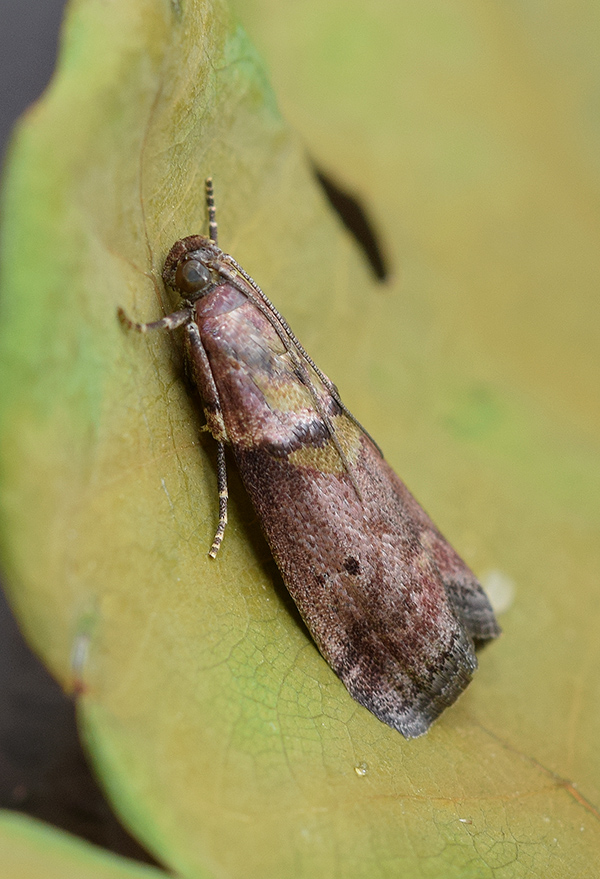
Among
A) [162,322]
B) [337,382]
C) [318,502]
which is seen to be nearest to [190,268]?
[162,322]

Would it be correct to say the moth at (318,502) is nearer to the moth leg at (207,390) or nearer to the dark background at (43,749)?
the moth leg at (207,390)

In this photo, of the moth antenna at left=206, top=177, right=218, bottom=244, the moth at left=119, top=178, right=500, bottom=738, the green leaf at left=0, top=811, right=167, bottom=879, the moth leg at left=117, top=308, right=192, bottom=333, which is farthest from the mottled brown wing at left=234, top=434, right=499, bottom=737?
the green leaf at left=0, top=811, right=167, bottom=879

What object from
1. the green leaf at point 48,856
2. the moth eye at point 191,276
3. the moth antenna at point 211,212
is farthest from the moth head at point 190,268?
the green leaf at point 48,856

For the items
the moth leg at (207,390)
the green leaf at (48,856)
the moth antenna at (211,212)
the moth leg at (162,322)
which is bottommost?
the green leaf at (48,856)

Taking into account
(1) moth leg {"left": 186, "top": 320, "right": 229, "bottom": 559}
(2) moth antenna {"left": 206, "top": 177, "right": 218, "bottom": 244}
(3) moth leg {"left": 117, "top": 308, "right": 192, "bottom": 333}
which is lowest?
(1) moth leg {"left": 186, "top": 320, "right": 229, "bottom": 559}

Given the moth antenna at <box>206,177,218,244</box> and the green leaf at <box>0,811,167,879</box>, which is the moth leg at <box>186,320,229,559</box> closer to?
the moth antenna at <box>206,177,218,244</box>

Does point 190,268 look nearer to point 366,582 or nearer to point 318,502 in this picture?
point 318,502

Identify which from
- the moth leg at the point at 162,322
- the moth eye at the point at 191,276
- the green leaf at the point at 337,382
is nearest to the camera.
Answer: the green leaf at the point at 337,382
